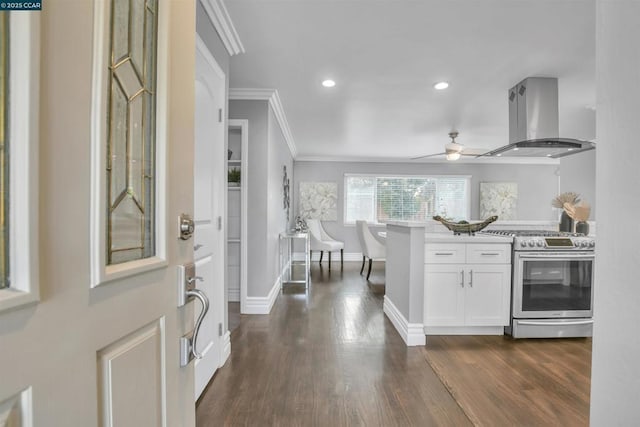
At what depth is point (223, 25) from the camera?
2076mm

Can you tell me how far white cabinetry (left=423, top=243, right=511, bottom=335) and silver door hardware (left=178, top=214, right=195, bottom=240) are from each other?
230cm

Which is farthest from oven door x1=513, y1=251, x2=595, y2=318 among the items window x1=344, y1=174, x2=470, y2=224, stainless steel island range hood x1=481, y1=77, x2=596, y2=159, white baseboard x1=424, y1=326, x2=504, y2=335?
window x1=344, y1=174, x2=470, y2=224

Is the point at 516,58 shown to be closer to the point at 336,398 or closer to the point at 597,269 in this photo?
the point at 597,269

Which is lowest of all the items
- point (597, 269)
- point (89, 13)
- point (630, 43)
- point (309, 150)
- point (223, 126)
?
point (597, 269)

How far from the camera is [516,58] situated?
2.56m

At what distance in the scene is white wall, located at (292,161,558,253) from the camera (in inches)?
281

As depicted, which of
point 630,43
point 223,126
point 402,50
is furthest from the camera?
point 402,50

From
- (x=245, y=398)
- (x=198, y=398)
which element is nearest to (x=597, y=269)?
(x=245, y=398)

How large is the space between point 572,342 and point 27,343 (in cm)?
357

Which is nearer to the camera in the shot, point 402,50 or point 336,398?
point 336,398

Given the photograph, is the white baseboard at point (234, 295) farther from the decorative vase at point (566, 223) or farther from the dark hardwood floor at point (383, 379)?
the decorative vase at point (566, 223)

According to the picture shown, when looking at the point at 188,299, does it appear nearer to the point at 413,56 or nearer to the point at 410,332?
the point at 410,332

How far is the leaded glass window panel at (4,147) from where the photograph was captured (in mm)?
365

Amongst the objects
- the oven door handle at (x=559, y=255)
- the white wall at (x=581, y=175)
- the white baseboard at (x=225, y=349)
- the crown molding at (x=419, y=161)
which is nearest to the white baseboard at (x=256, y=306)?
the white baseboard at (x=225, y=349)
